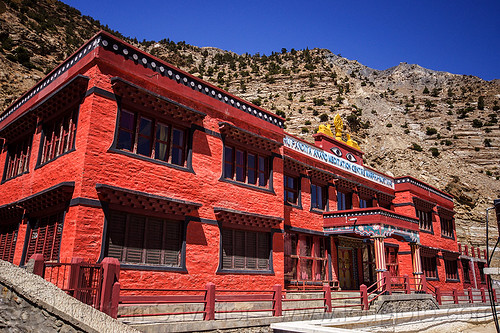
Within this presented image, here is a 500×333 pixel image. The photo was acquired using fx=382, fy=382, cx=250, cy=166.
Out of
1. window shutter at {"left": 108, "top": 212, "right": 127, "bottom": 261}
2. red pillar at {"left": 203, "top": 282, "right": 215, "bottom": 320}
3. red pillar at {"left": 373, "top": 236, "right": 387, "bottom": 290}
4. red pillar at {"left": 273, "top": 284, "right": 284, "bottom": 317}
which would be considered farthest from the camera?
red pillar at {"left": 373, "top": 236, "right": 387, "bottom": 290}

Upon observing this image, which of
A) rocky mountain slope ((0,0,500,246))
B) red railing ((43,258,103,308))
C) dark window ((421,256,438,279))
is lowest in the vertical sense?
red railing ((43,258,103,308))

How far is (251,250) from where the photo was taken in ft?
52.8

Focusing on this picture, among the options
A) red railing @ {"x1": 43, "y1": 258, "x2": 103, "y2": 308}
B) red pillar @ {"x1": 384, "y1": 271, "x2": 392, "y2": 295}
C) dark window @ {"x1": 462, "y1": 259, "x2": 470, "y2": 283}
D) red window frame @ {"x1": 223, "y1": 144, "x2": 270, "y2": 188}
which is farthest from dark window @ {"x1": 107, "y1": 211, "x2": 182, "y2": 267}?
dark window @ {"x1": 462, "y1": 259, "x2": 470, "y2": 283}

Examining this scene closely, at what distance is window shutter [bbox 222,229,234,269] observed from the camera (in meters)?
15.0

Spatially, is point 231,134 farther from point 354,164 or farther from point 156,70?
point 354,164

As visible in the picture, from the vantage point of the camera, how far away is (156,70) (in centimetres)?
1399

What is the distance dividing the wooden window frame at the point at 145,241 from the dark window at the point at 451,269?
83.9 feet

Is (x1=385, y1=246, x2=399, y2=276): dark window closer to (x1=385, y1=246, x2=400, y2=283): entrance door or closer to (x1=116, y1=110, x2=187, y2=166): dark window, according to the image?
(x1=385, y1=246, x2=400, y2=283): entrance door

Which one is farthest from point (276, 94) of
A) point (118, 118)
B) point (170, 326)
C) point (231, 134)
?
point (170, 326)

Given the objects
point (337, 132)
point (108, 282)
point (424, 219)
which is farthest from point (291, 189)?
point (424, 219)

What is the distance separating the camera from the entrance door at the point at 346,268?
22.4m

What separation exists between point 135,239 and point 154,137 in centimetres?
365

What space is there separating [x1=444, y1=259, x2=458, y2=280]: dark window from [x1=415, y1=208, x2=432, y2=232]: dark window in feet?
11.7

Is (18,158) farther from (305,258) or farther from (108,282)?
(305,258)
